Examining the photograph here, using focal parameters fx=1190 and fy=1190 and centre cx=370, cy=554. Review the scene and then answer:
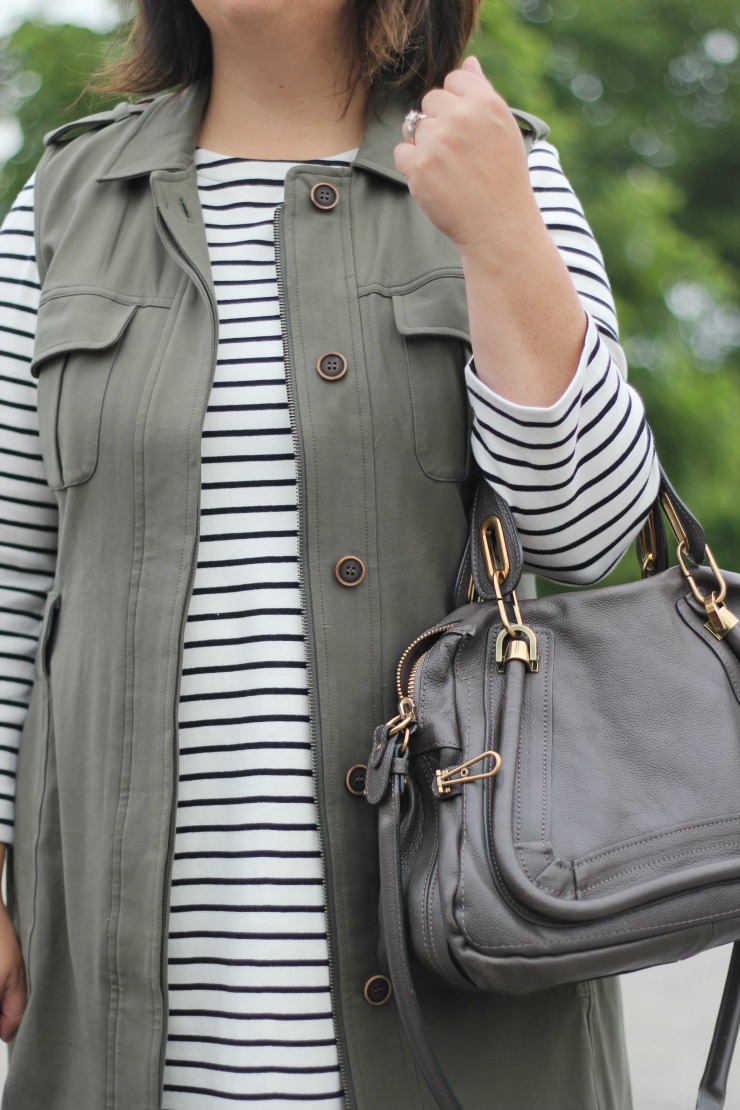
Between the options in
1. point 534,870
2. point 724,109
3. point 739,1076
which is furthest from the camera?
point 724,109

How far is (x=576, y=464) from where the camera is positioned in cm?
135

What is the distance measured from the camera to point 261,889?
1.38m

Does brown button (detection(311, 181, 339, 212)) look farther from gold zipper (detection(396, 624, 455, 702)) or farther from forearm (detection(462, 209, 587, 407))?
gold zipper (detection(396, 624, 455, 702))

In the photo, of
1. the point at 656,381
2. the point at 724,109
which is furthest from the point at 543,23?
the point at 656,381

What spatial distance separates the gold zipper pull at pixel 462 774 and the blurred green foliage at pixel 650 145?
4.04ft

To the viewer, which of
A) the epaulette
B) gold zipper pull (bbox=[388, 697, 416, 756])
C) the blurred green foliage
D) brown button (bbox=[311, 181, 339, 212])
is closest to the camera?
gold zipper pull (bbox=[388, 697, 416, 756])

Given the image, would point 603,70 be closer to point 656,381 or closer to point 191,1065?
point 656,381

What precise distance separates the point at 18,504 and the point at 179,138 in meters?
0.55

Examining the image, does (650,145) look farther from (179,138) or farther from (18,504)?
(18,504)

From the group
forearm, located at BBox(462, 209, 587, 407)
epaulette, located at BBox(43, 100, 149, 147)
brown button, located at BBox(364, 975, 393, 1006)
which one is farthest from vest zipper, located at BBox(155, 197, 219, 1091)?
epaulette, located at BBox(43, 100, 149, 147)

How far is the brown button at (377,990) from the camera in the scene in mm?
1362

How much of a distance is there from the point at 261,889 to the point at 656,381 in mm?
3877

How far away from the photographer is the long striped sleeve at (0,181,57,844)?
62.2 inches

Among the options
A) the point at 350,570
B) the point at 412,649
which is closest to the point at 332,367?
the point at 350,570
